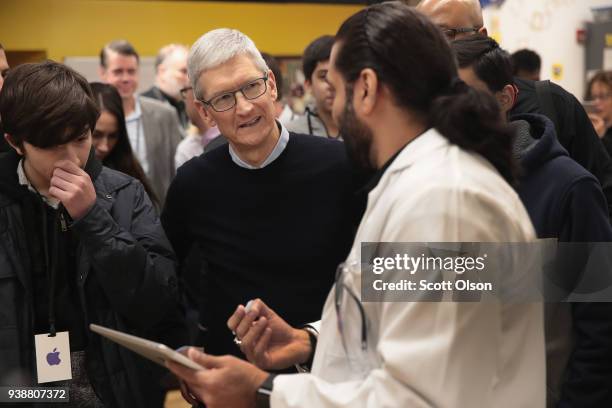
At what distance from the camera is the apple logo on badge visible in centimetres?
211

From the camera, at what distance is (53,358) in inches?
Answer: 83.3

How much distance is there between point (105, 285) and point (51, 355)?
257 mm

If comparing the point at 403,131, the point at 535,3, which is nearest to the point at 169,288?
the point at 403,131

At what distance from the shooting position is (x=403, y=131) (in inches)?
59.2

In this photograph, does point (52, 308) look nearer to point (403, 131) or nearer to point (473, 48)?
point (403, 131)

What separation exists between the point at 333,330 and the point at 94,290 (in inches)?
37.1

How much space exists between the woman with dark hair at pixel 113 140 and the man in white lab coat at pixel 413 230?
5.95 feet

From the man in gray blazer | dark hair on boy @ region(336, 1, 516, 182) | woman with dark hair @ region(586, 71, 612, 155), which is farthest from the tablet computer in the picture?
woman with dark hair @ region(586, 71, 612, 155)

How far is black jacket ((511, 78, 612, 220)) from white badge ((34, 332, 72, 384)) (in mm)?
1747

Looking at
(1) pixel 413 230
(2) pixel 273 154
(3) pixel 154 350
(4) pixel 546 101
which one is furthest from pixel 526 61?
(3) pixel 154 350

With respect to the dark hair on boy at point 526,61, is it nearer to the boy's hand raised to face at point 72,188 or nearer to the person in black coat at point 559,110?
the person in black coat at point 559,110

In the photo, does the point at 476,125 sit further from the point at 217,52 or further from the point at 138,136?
the point at 138,136

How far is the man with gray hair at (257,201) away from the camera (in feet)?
7.32

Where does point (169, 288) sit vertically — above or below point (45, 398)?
above
